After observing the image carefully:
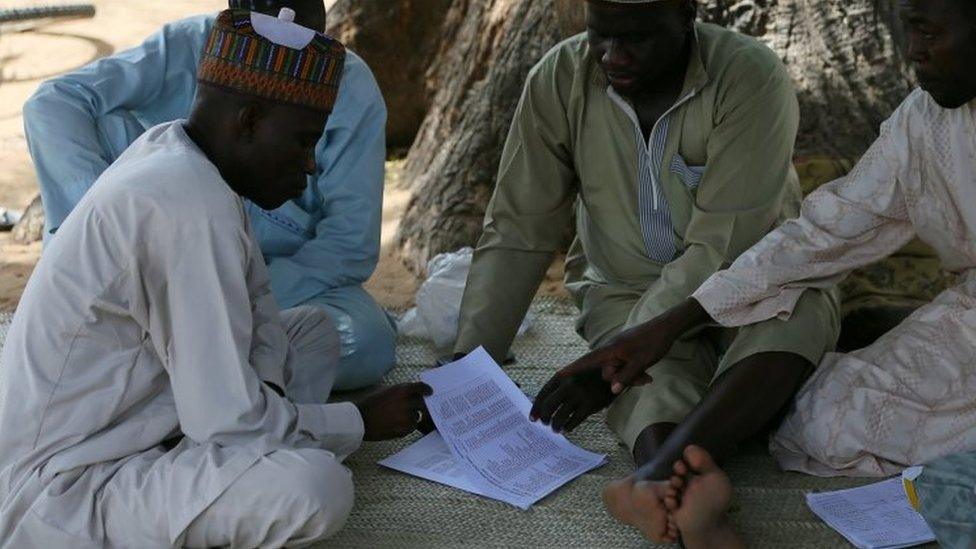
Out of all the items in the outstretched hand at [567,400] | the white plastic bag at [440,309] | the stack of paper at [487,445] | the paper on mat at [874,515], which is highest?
the paper on mat at [874,515]

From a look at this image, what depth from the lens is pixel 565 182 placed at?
347 cm

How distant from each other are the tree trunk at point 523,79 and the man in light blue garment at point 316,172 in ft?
4.54

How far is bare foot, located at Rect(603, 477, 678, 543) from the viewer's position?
249cm

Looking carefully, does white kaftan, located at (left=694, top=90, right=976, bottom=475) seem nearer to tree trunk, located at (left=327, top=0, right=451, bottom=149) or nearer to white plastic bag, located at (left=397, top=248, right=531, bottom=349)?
white plastic bag, located at (left=397, top=248, right=531, bottom=349)

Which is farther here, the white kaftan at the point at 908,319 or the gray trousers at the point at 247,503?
the white kaftan at the point at 908,319

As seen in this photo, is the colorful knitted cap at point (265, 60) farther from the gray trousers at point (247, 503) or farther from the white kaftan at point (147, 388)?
the gray trousers at point (247, 503)

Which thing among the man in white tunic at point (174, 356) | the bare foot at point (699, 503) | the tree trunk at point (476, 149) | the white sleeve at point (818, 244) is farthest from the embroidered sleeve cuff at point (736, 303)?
the tree trunk at point (476, 149)

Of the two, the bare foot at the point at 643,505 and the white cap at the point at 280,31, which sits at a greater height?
the white cap at the point at 280,31

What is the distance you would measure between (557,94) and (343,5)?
135 inches

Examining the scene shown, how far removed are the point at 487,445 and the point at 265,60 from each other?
1.04m

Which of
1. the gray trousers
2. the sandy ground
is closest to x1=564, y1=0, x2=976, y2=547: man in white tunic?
the gray trousers

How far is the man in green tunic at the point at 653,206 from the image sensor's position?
9.75 ft

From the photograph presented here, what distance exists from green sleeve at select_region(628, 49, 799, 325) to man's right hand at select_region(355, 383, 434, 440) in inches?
24.3

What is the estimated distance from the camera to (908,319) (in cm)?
307
